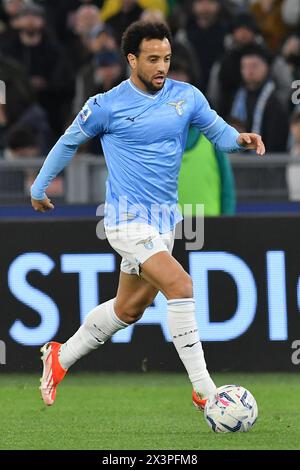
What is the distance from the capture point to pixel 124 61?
50.6 feet

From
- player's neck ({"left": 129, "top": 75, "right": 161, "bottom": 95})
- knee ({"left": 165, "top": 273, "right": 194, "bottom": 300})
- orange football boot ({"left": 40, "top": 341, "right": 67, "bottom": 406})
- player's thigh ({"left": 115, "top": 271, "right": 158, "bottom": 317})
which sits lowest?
orange football boot ({"left": 40, "top": 341, "right": 67, "bottom": 406})

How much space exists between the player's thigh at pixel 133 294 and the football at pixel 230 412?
2.81 feet

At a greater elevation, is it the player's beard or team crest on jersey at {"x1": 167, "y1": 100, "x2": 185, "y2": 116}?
the player's beard

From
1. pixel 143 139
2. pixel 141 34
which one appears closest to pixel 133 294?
pixel 143 139

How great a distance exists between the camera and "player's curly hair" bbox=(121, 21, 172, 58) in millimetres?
8445

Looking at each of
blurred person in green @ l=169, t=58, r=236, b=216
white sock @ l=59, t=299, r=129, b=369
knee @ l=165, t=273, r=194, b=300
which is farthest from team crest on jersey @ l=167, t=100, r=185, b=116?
blurred person in green @ l=169, t=58, r=236, b=216

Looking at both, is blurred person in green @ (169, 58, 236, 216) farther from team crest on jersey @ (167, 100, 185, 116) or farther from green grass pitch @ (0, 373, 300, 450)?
team crest on jersey @ (167, 100, 185, 116)

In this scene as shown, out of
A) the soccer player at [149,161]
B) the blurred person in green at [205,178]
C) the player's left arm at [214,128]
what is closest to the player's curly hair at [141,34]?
the soccer player at [149,161]

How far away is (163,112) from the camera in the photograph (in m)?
8.55

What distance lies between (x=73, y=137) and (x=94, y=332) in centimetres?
129

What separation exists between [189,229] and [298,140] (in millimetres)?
2485

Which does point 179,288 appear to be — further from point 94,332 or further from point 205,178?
point 205,178

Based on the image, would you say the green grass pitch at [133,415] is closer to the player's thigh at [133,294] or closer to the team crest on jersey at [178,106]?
the player's thigh at [133,294]
